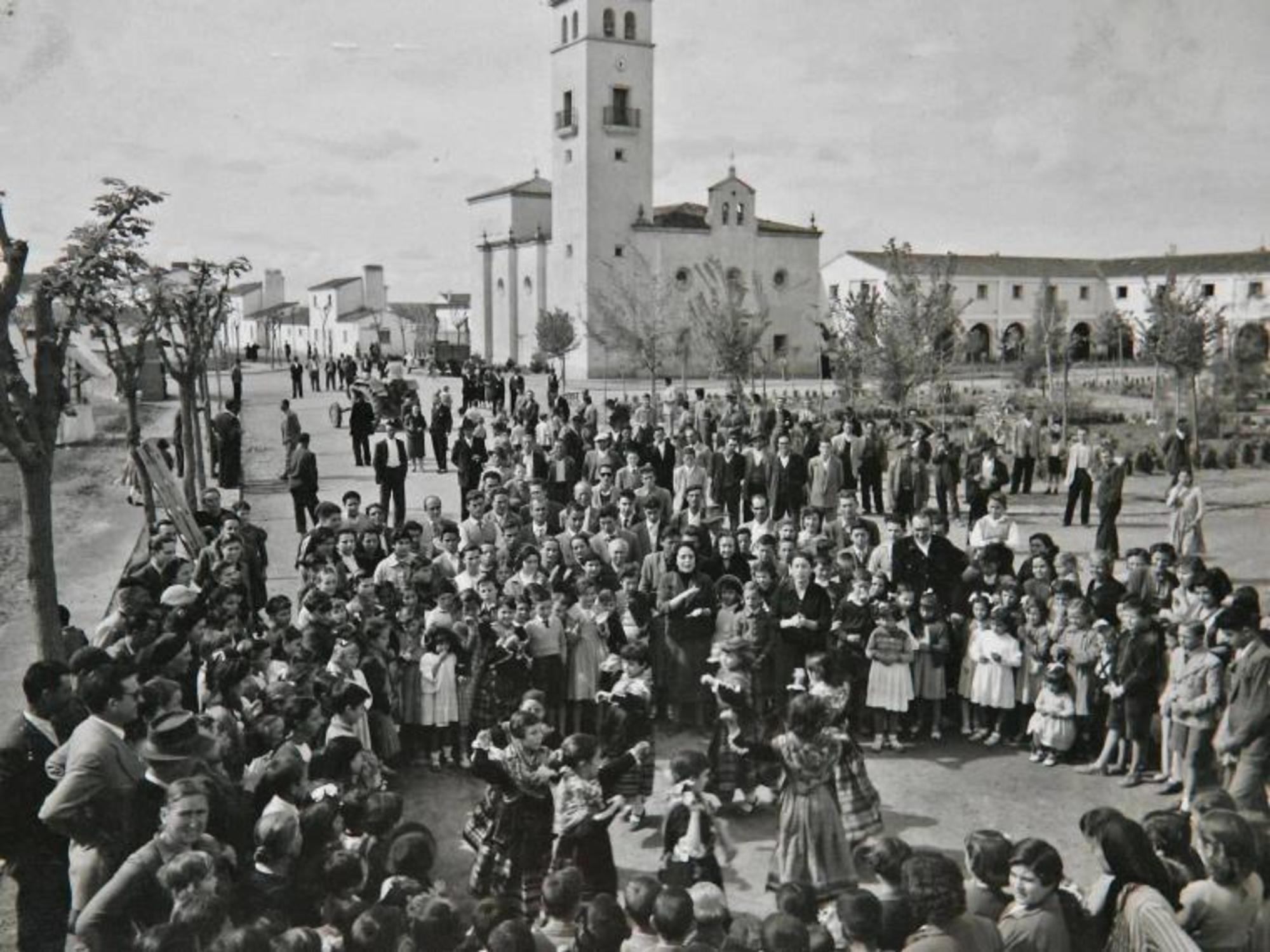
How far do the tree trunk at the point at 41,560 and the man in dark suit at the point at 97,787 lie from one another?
3471 millimetres

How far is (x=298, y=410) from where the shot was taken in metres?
36.0

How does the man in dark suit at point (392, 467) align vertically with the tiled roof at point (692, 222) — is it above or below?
below

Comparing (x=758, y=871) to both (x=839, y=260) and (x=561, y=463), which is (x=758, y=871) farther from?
(x=839, y=260)

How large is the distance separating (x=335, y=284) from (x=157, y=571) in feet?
322

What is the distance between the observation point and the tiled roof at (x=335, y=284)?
334 ft

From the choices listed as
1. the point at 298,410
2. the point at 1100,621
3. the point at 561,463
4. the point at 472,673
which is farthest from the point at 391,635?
the point at 298,410

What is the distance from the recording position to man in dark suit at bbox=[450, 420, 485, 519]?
17.6 m

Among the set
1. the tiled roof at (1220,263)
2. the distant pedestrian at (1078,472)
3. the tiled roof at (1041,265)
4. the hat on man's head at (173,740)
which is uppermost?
the tiled roof at (1041,265)

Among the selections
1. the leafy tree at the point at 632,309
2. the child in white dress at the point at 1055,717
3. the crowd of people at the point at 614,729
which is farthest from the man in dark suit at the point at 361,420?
the leafy tree at the point at 632,309

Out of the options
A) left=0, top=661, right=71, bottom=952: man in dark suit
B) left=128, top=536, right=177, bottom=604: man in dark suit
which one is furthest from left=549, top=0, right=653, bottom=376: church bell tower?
left=0, top=661, right=71, bottom=952: man in dark suit

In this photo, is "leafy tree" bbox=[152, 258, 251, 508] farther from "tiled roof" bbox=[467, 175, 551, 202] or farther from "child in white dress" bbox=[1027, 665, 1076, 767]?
"tiled roof" bbox=[467, 175, 551, 202]

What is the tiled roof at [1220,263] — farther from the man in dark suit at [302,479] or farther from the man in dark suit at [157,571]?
the man in dark suit at [157,571]

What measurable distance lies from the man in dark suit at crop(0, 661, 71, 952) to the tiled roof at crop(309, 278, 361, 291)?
100289 millimetres

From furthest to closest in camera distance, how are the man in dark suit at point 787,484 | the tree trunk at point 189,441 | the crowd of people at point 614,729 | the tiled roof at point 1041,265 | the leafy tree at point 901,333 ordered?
the tiled roof at point 1041,265, the leafy tree at point 901,333, the tree trunk at point 189,441, the man in dark suit at point 787,484, the crowd of people at point 614,729
